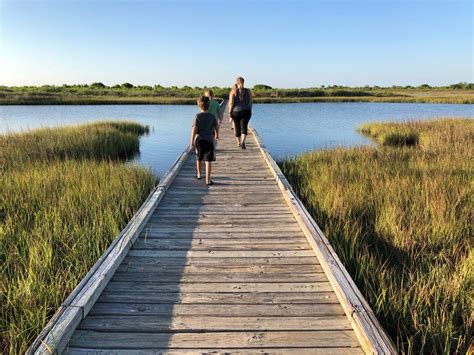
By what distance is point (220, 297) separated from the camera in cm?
318

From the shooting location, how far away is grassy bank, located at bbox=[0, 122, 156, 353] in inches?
125

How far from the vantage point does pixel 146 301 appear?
3.12m

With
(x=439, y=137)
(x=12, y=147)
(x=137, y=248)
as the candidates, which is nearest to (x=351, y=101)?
(x=439, y=137)

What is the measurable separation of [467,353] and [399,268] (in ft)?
6.12

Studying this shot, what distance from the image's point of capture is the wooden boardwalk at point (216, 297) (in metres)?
2.59

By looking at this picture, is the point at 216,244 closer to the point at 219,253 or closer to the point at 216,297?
the point at 219,253

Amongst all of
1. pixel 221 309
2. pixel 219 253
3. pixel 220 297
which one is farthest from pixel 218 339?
pixel 219 253

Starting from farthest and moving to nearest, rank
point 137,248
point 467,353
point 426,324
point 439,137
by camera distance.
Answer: point 439,137, point 137,248, point 426,324, point 467,353

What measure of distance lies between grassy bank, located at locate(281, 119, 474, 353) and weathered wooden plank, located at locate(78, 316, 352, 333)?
0.57m

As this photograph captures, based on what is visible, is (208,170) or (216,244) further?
(208,170)

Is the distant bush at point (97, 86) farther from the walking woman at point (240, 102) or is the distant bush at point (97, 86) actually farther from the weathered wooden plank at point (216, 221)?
the weathered wooden plank at point (216, 221)

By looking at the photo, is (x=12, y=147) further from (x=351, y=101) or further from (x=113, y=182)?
(x=351, y=101)

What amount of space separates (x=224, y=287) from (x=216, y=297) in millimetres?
182

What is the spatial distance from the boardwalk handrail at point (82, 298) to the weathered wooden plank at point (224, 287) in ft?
0.56
